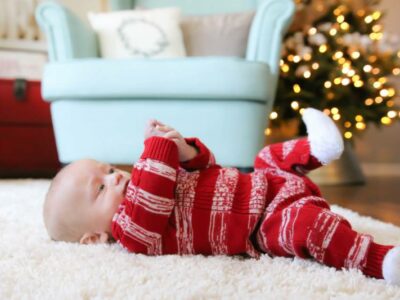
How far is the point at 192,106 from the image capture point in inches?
57.7

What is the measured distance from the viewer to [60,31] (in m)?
1.67

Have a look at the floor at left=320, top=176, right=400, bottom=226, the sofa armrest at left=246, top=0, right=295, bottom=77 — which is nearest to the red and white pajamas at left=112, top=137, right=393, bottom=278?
the floor at left=320, top=176, right=400, bottom=226

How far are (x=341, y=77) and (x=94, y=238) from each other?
1.49 meters

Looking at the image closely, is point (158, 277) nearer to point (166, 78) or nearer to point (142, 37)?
point (166, 78)

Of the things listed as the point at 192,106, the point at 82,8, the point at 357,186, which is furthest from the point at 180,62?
the point at 82,8

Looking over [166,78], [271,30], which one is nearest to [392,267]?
[166,78]

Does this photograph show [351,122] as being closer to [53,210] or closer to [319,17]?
[319,17]

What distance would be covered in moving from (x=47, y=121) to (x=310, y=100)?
1.17m

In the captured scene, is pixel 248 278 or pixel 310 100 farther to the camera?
pixel 310 100

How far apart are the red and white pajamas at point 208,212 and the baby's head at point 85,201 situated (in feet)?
0.12

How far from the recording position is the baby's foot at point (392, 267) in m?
0.55

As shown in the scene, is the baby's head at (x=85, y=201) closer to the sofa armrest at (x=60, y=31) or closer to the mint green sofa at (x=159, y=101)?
the mint green sofa at (x=159, y=101)

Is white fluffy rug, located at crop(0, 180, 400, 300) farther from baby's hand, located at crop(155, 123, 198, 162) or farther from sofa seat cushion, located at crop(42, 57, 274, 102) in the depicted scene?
sofa seat cushion, located at crop(42, 57, 274, 102)

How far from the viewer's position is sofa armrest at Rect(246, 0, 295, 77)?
1626 mm
